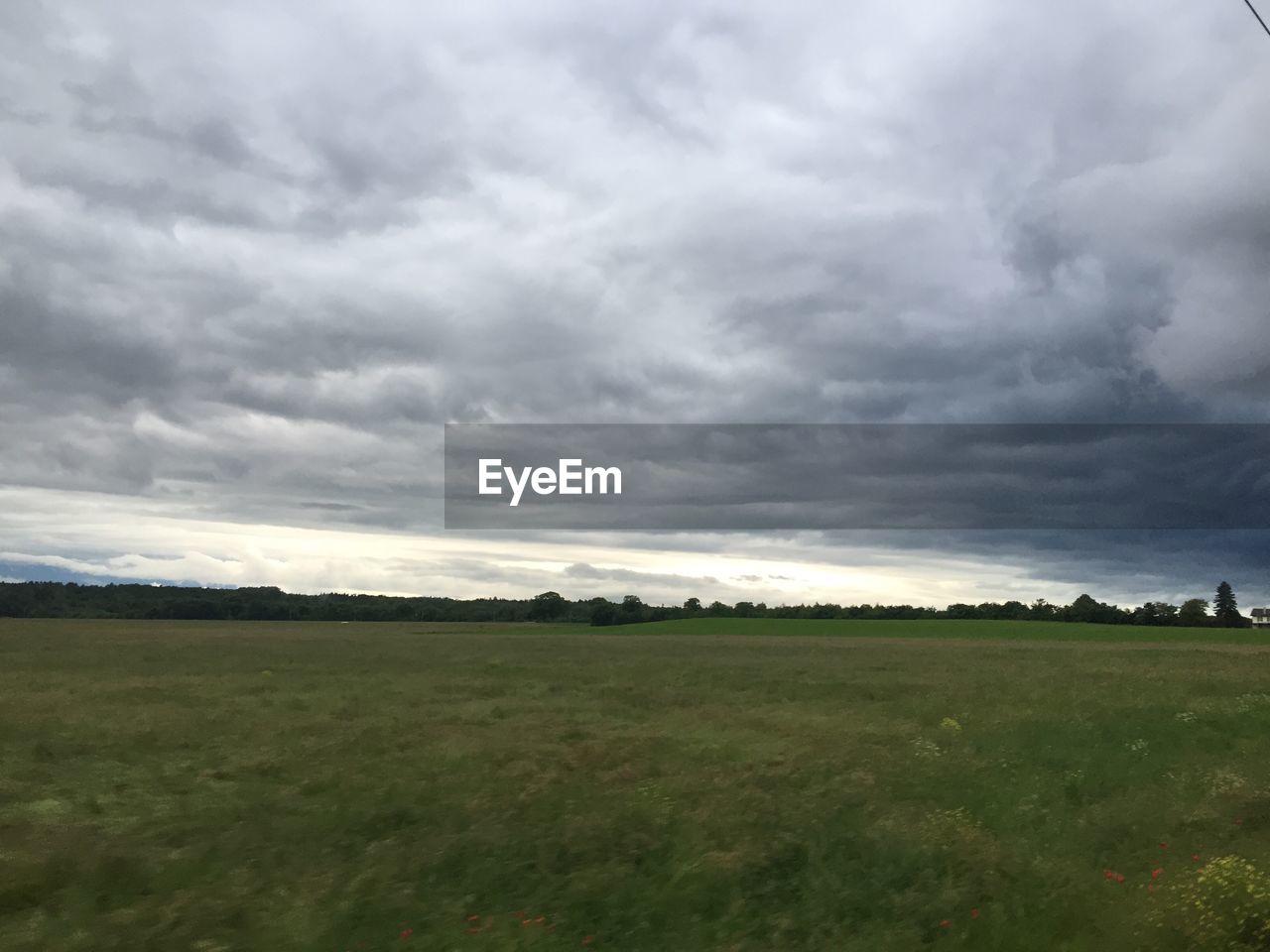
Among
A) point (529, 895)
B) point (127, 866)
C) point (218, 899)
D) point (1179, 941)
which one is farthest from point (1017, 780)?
point (127, 866)

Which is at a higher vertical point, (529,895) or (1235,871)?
(1235,871)

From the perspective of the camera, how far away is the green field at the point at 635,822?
14961 millimetres

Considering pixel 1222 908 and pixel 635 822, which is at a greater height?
pixel 1222 908

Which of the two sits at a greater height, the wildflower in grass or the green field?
the wildflower in grass

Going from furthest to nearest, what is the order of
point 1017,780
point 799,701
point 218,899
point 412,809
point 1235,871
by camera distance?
point 799,701 → point 1017,780 → point 412,809 → point 218,899 → point 1235,871

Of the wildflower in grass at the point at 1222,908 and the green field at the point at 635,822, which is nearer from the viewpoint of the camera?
the wildflower in grass at the point at 1222,908

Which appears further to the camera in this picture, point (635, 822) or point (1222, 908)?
point (635, 822)

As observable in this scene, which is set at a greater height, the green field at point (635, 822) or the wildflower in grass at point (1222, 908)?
the wildflower in grass at point (1222, 908)

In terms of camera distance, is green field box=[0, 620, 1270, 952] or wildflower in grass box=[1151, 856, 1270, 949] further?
green field box=[0, 620, 1270, 952]

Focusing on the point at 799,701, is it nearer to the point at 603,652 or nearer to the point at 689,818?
the point at 689,818

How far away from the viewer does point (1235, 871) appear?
1423cm

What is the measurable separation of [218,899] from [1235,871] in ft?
53.5

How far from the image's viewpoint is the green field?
14961 millimetres

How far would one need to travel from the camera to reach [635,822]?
66.7ft
